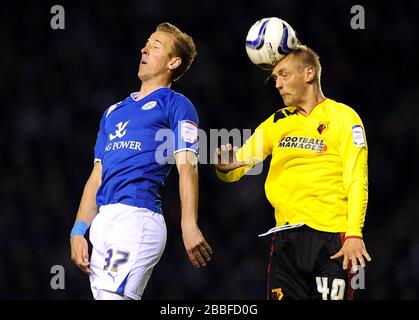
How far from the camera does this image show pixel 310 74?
15.7 ft

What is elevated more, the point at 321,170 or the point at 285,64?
the point at 285,64

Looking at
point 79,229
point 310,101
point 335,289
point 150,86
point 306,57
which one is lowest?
point 335,289

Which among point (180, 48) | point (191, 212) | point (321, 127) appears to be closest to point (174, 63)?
point (180, 48)

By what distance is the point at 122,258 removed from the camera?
4.29 meters

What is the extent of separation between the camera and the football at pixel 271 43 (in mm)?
4746

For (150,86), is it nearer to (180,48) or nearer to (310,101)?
(180,48)

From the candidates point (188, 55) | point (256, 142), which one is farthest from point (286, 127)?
point (188, 55)

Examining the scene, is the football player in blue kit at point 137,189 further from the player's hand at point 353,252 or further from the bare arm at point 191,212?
the player's hand at point 353,252

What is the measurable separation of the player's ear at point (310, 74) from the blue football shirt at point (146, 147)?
25.6 inches

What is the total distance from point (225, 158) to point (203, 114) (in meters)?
3.65

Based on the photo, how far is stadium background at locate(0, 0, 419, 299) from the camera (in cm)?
808

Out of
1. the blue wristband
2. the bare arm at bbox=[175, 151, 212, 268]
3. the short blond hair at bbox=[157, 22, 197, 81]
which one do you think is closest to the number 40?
the bare arm at bbox=[175, 151, 212, 268]

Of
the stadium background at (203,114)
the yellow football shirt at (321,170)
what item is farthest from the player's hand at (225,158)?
the stadium background at (203,114)

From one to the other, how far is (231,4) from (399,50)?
1631 millimetres
